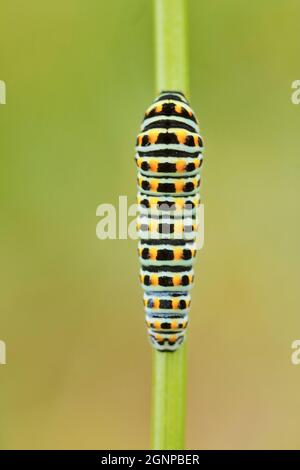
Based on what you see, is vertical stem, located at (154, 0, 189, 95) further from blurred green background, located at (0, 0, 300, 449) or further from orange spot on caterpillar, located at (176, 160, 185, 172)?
blurred green background, located at (0, 0, 300, 449)

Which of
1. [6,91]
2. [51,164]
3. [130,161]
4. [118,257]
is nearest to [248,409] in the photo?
[118,257]

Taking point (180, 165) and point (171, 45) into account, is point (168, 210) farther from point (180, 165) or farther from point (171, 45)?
point (171, 45)

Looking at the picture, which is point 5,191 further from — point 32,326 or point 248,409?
point 248,409

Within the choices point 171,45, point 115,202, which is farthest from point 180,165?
point 115,202

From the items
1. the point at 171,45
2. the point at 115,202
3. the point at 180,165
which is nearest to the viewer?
the point at 171,45

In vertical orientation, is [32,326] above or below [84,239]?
below

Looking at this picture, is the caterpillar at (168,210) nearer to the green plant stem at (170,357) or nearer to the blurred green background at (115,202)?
the green plant stem at (170,357)
